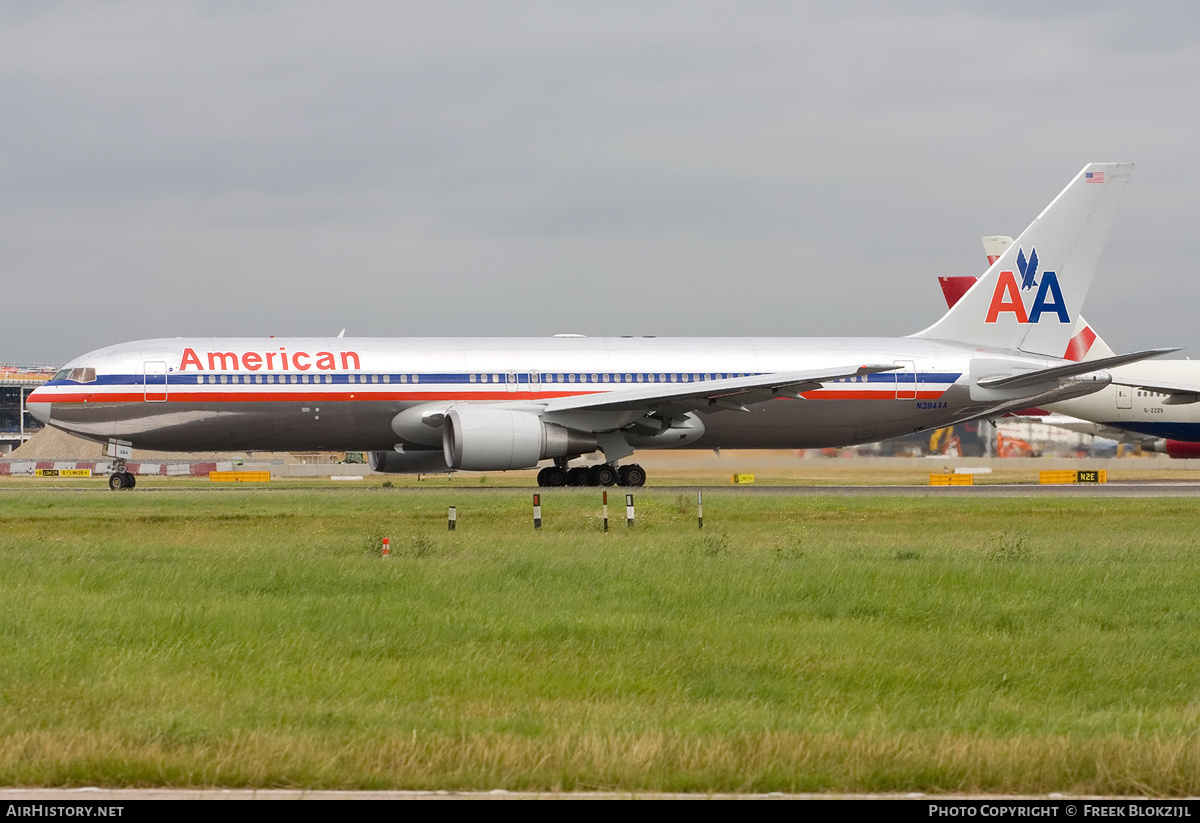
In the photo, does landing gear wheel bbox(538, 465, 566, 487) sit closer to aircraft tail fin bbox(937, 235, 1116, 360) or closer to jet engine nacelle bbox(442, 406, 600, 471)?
jet engine nacelle bbox(442, 406, 600, 471)

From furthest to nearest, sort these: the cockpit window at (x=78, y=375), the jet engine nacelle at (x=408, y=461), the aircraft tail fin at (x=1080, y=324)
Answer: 1. the aircraft tail fin at (x=1080, y=324)
2. the jet engine nacelle at (x=408, y=461)
3. the cockpit window at (x=78, y=375)

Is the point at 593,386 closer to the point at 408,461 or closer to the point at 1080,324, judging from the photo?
the point at 408,461

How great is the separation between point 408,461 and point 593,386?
6.63 meters

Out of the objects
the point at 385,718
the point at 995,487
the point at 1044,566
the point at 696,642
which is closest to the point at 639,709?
the point at 385,718

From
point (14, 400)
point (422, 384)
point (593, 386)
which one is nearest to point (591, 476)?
point (593, 386)

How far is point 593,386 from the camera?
38.6 m

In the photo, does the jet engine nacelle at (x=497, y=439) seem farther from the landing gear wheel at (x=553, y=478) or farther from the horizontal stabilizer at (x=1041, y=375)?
the horizontal stabilizer at (x=1041, y=375)

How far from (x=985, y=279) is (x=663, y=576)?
29.0 meters

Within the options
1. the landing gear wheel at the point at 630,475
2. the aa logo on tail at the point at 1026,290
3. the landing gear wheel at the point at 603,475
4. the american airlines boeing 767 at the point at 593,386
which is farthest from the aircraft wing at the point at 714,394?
the aa logo on tail at the point at 1026,290

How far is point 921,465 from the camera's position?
54.5m

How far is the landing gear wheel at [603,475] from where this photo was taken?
38219 mm

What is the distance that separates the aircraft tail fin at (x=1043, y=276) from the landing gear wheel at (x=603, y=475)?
11.1 m

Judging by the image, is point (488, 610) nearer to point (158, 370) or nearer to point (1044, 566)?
point (1044, 566)

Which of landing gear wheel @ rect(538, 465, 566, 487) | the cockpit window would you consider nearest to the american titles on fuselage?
the cockpit window
